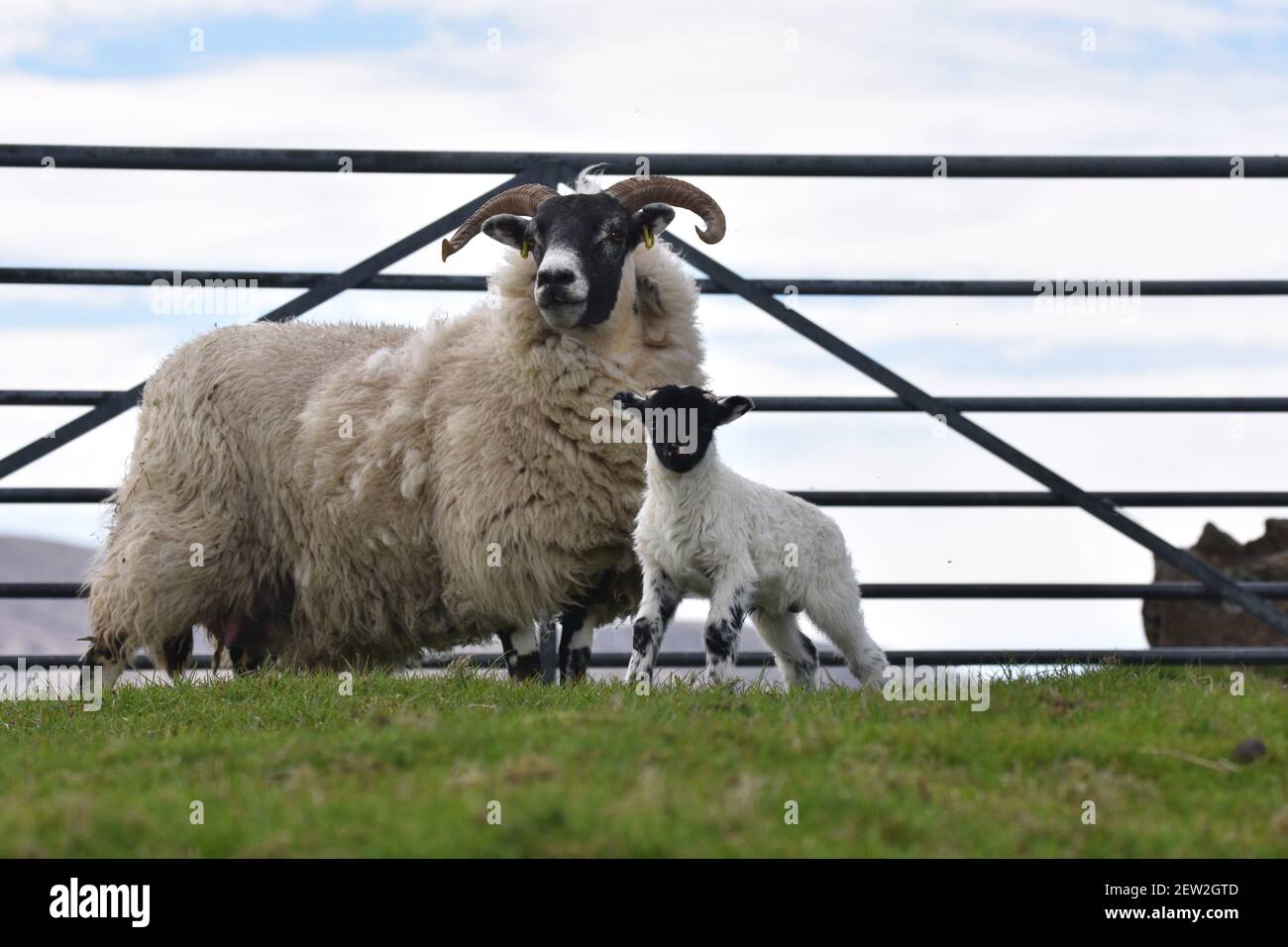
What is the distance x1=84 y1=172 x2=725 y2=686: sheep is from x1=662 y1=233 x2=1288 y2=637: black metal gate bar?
1.14 metres

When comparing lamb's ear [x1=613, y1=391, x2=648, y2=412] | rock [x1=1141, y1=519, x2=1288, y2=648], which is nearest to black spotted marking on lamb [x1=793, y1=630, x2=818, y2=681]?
lamb's ear [x1=613, y1=391, x2=648, y2=412]

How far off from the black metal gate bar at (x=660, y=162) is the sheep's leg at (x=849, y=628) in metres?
3.24

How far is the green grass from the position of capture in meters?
3.62

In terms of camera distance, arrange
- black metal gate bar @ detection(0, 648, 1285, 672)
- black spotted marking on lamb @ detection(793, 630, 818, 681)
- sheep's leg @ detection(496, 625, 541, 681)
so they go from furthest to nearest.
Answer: black metal gate bar @ detection(0, 648, 1285, 672)
sheep's leg @ detection(496, 625, 541, 681)
black spotted marking on lamb @ detection(793, 630, 818, 681)

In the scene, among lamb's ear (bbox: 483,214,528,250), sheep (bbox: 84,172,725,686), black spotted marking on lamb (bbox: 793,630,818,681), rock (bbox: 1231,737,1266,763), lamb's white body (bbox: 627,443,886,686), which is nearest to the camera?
rock (bbox: 1231,737,1266,763)

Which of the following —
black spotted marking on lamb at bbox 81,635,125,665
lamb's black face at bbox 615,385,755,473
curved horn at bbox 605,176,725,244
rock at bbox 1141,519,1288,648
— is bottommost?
rock at bbox 1141,519,1288,648

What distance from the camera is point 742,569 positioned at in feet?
19.6

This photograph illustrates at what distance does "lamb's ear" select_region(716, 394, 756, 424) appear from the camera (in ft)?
19.6

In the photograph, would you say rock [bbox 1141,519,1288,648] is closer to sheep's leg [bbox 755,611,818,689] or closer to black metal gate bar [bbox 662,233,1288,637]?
black metal gate bar [bbox 662,233,1288,637]

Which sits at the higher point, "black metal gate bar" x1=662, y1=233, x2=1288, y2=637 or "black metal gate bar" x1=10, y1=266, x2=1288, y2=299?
"black metal gate bar" x1=10, y1=266, x2=1288, y2=299

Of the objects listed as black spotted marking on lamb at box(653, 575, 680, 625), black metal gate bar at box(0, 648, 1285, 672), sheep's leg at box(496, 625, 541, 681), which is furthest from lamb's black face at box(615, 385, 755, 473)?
black metal gate bar at box(0, 648, 1285, 672)

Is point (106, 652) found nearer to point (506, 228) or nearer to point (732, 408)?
point (506, 228)

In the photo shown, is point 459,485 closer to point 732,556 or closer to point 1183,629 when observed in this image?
point 732,556

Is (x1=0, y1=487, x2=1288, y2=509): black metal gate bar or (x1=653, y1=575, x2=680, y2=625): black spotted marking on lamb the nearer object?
(x1=653, y1=575, x2=680, y2=625): black spotted marking on lamb
